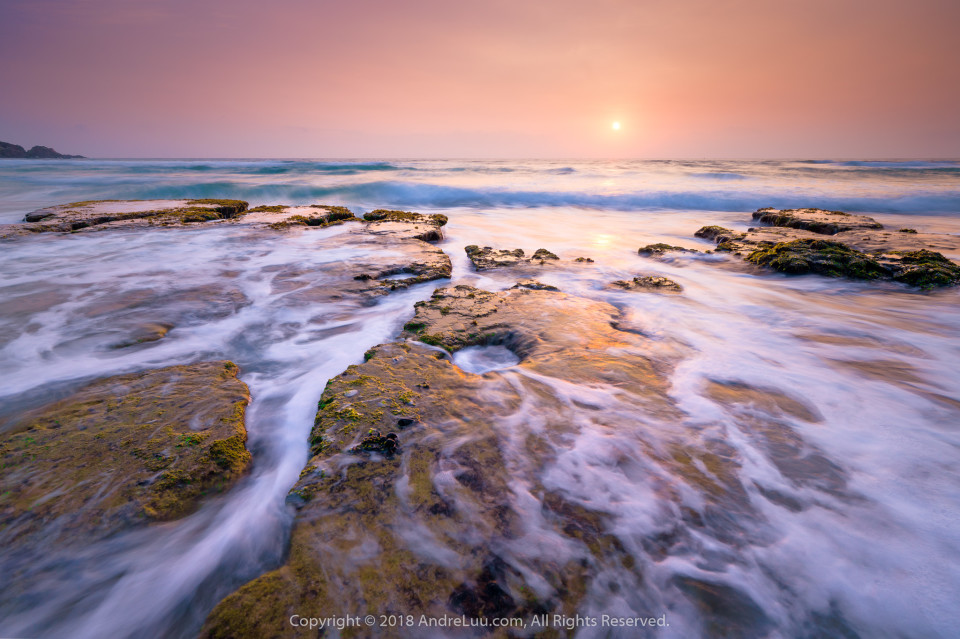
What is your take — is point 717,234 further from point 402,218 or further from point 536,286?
point 402,218

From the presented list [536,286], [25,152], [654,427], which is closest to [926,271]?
[536,286]

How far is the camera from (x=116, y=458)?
2.00 meters

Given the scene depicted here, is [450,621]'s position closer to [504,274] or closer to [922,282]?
[504,274]

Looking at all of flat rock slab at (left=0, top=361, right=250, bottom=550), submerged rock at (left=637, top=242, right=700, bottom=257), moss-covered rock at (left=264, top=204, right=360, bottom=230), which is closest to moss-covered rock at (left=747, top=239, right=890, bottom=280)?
submerged rock at (left=637, top=242, right=700, bottom=257)

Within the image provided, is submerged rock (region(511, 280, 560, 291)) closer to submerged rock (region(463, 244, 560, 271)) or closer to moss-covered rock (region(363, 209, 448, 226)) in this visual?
submerged rock (region(463, 244, 560, 271))

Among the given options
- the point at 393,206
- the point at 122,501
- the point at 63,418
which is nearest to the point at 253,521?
the point at 122,501

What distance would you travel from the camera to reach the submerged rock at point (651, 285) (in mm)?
5160

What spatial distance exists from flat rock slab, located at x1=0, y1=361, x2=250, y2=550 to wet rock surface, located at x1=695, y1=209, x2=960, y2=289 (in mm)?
7409

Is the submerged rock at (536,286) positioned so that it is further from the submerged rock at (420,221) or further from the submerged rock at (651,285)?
the submerged rock at (420,221)

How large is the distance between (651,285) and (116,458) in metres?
5.59

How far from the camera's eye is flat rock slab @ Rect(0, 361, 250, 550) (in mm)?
1739

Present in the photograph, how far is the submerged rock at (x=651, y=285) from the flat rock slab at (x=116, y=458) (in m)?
4.71

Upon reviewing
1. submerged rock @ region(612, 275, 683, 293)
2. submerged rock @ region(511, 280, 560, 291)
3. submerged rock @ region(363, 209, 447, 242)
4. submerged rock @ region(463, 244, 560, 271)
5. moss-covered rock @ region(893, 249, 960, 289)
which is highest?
submerged rock @ region(363, 209, 447, 242)

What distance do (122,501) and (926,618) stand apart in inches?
139
